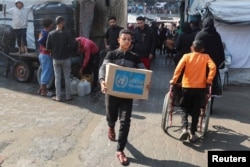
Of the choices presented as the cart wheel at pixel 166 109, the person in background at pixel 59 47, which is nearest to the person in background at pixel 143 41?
the person in background at pixel 59 47

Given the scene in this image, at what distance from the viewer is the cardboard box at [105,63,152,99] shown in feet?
16.0

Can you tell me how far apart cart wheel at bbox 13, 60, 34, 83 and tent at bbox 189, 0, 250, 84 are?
16.1 ft

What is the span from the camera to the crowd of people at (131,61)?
16.7 ft

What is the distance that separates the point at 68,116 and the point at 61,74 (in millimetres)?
1669

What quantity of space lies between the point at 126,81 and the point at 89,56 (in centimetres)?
395

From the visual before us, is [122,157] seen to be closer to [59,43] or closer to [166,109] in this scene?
[166,109]

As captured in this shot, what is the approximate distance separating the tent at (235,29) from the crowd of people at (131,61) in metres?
1.90

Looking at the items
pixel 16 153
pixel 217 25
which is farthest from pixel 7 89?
pixel 217 25

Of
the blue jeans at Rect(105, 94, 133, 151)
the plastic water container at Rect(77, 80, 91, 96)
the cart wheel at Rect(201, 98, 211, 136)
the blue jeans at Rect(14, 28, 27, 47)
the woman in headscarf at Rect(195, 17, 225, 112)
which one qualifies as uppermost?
the woman in headscarf at Rect(195, 17, 225, 112)

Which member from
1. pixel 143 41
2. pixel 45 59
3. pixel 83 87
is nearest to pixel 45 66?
pixel 45 59

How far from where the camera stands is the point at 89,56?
28.7 ft

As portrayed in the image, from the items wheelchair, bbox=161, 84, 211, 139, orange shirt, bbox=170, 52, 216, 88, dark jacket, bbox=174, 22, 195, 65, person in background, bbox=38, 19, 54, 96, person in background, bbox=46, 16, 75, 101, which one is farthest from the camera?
person in background, bbox=38, 19, 54, 96

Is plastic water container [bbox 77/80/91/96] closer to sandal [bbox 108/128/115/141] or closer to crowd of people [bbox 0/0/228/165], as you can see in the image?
crowd of people [bbox 0/0/228/165]

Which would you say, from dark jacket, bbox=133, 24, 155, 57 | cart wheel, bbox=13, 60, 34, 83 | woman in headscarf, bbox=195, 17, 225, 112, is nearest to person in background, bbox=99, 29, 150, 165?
woman in headscarf, bbox=195, 17, 225, 112
